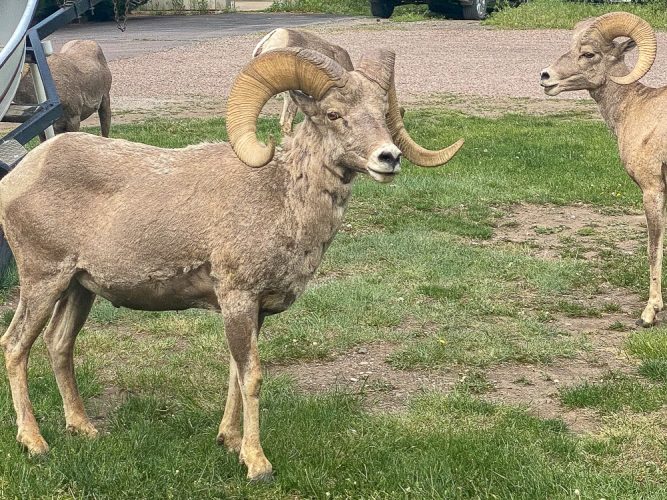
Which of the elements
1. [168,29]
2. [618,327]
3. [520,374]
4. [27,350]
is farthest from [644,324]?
[168,29]

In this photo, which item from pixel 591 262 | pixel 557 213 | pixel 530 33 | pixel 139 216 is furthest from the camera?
pixel 530 33

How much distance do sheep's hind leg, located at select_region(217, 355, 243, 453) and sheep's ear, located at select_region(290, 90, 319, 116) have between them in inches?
56.4

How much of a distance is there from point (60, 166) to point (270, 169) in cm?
112

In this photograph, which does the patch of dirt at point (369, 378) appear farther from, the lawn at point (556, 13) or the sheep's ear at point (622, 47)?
the lawn at point (556, 13)

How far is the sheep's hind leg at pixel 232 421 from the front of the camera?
17.7 ft

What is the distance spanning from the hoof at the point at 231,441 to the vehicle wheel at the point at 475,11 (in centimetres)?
2992

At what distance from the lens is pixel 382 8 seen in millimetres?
36062

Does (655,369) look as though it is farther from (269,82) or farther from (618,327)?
(269,82)

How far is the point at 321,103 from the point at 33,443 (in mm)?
2319

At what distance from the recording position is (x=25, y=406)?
5.32m

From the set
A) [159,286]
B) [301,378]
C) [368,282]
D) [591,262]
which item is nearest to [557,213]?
[591,262]

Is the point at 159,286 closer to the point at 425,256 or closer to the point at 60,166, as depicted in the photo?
the point at 60,166

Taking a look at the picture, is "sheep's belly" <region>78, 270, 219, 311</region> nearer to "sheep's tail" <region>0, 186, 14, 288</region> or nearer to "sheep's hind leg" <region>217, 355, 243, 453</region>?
"sheep's hind leg" <region>217, 355, 243, 453</region>

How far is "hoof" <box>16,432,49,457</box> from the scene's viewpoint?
5.20 meters
